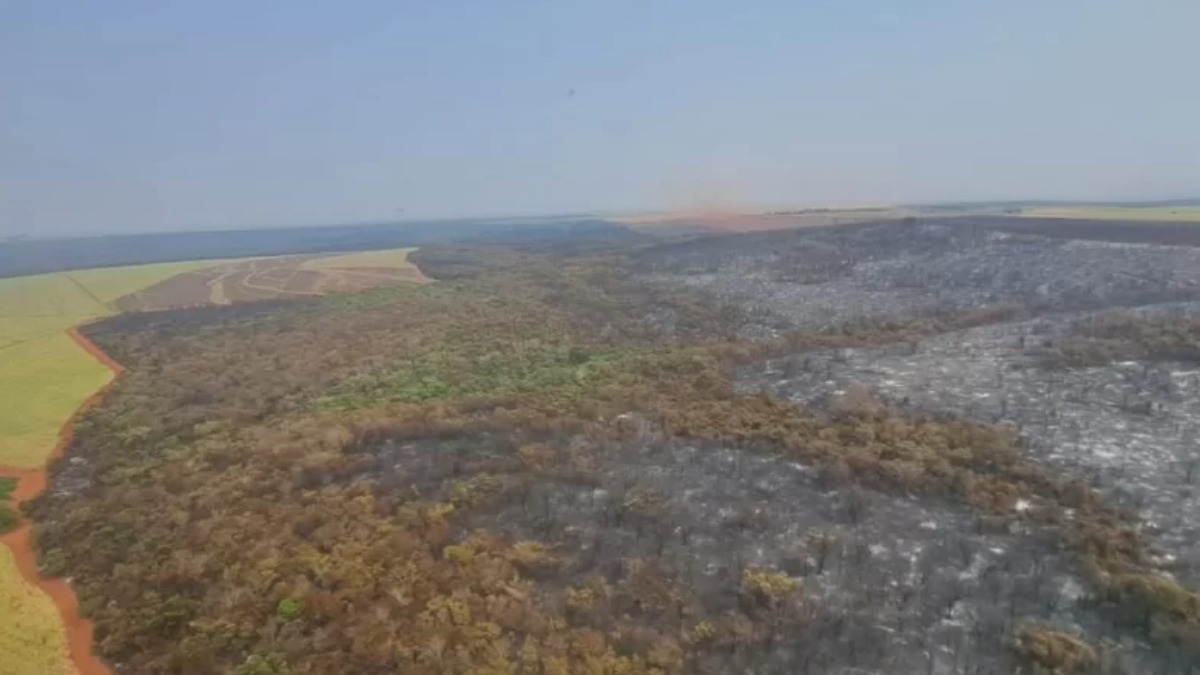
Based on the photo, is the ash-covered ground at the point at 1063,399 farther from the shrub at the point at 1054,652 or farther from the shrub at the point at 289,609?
the shrub at the point at 289,609

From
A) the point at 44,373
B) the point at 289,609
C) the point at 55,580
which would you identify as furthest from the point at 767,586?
the point at 44,373

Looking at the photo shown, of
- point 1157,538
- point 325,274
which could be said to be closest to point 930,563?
point 1157,538

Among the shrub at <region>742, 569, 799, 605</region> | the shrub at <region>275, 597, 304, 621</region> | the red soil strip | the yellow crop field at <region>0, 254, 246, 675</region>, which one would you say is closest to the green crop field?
the shrub at <region>742, 569, 799, 605</region>

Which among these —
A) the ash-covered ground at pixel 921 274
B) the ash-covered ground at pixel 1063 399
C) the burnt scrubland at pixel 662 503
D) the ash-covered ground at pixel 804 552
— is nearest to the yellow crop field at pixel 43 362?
the burnt scrubland at pixel 662 503

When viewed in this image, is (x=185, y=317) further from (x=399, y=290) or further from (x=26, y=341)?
(x=399, y=290)

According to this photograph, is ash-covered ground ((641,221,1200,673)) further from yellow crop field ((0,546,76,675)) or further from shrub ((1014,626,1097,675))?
yellow crop field ((0,546,76,675))

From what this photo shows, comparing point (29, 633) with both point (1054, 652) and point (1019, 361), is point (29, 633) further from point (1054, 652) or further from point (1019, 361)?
point (1019, 361)
